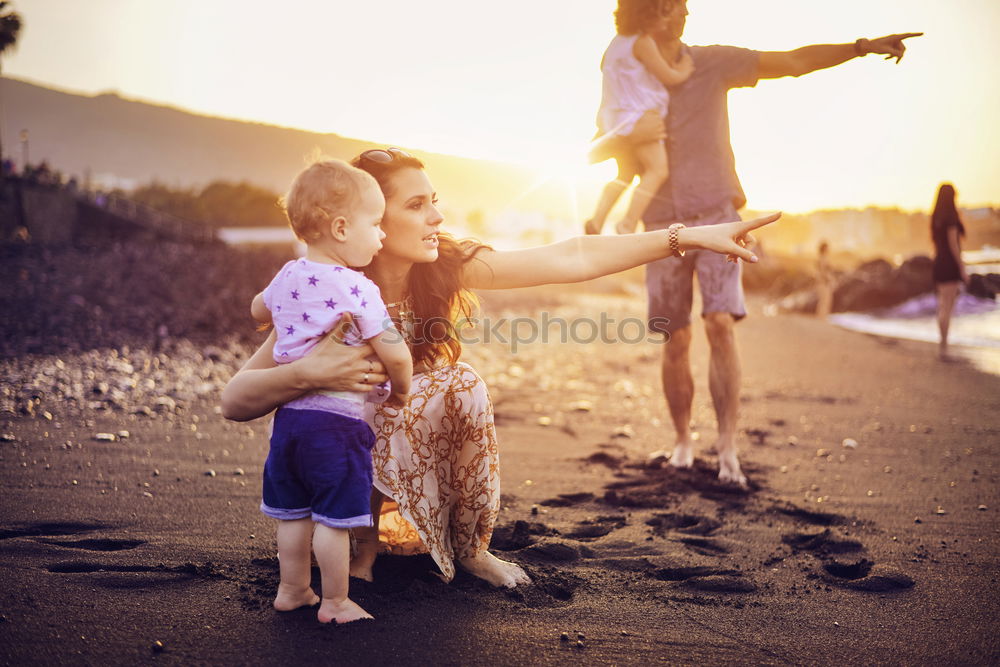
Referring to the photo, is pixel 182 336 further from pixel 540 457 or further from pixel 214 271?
pixel 214 271

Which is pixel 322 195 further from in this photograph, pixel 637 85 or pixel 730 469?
pixel 730 469

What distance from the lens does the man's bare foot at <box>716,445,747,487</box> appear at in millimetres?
3801

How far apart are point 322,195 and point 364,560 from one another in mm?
1209

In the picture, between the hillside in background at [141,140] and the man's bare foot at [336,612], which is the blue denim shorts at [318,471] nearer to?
the man's bare foot at [336,612]

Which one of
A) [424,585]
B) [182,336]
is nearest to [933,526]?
[424,585]

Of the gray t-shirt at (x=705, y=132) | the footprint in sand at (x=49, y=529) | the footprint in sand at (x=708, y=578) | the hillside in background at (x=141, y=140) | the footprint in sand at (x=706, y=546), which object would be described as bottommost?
the footprint in sand at (x=708, y=578)

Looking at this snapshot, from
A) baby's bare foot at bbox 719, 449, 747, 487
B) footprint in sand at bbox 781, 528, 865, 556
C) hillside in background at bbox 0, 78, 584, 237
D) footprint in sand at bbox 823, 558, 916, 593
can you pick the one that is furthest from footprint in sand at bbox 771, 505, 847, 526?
hillside in background at bbox 0, 78, 584, 237

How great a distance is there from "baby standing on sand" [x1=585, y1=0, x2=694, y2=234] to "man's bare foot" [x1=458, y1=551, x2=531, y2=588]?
2.08 meters

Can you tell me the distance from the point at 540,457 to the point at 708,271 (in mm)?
1447

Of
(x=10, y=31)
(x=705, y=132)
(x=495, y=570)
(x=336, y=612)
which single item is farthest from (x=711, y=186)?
(x=10, y=31)

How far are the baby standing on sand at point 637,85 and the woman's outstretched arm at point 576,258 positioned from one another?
1415mm

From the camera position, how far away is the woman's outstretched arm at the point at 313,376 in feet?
6.63

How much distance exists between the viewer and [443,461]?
246cm

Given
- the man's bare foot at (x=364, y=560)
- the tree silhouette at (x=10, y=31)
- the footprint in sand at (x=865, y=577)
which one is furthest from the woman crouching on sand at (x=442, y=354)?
the tree silhouette at (x=10, y=31)
